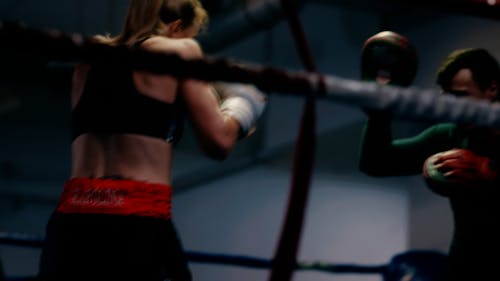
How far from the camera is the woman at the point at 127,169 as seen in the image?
0.99 metres

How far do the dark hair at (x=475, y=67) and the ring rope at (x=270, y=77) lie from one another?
622 mm

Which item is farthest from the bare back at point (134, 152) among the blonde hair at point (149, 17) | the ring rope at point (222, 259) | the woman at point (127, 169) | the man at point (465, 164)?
the ring rope at point (222, 259)

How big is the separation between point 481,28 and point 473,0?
346 centimetres

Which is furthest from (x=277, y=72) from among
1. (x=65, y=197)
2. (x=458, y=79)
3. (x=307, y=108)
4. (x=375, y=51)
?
(x=458, y=79)

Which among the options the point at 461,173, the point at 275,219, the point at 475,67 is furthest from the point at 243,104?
the point at 275,219

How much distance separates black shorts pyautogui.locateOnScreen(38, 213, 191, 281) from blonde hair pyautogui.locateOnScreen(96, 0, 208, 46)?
360 mm

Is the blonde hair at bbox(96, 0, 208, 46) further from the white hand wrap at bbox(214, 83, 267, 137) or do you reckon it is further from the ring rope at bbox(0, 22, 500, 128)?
the ring rope at bbox(0, 22, 500, 128)

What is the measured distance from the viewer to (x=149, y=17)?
1.16 meters

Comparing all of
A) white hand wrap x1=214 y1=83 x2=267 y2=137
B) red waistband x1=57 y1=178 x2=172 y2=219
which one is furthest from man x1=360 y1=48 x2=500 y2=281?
red waistband x1=57 y1=178 x2=172 y2=219

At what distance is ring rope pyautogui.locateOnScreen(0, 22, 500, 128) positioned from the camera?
0.62 metres

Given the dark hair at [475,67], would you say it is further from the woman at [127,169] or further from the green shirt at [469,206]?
the woman at [127,169]

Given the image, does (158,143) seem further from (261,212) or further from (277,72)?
(261,212)

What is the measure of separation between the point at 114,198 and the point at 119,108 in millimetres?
163

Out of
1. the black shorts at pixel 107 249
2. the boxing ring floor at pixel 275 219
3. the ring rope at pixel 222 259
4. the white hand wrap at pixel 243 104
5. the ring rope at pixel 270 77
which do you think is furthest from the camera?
→ the boxing ring floor at pixel 275 219
